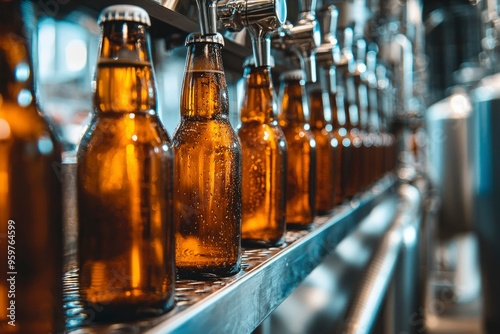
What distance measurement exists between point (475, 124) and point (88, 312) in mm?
2494

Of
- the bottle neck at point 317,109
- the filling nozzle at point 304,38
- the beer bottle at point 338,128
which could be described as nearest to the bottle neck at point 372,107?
the beer bottle at point 338,128

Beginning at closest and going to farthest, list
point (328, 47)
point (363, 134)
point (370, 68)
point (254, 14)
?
1. point (254, 14)
2. point (328, 47)
3. point (363, 134)
4. point (370, 68)

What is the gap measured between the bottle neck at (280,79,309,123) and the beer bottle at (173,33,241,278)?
325 millimetres

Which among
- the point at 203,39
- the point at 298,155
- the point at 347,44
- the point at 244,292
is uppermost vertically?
the point at 347,44

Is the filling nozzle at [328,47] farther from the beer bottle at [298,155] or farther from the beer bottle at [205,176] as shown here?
the beer bottle at [205,176]

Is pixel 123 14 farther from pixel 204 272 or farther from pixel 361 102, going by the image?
pixel 361 102

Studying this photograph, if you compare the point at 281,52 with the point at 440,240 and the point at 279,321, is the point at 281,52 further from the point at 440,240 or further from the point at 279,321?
the point at 440,240

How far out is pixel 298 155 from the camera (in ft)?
2.56

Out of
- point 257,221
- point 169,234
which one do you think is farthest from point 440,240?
point 169,234

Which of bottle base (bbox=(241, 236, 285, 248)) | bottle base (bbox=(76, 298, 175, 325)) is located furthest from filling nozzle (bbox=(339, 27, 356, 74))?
bottle base (bbox=(76, 298, 175, 325))

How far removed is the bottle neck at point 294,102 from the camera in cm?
79

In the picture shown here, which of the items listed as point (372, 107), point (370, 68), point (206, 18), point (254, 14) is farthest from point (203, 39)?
point (372, 107)

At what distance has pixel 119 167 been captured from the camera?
0.35 meters

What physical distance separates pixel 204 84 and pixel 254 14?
14cm
